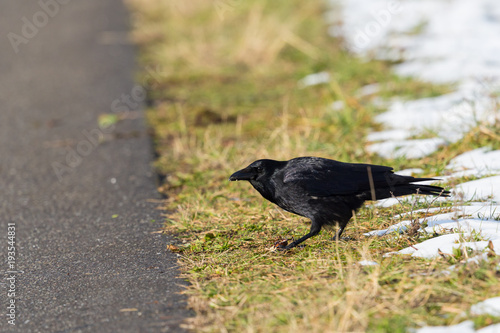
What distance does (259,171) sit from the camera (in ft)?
13.4

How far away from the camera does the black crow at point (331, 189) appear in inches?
150

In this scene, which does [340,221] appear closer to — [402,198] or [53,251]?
[402,198]

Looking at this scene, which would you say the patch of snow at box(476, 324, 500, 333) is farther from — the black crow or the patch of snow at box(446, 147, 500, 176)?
the patch of snow at box(446, 147, 500, 176)

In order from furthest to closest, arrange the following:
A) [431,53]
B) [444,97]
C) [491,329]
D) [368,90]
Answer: [431,53]
[368,90]
[444,97]
[491,329]

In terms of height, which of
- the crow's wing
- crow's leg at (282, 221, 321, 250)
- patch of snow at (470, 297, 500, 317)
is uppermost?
the crow's wing

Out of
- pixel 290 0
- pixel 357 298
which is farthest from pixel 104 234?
pixel 290 0

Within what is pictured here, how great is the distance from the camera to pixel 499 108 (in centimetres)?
550

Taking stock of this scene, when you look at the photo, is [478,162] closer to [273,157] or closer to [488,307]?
[273,157]

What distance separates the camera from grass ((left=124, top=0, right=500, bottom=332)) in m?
2.90

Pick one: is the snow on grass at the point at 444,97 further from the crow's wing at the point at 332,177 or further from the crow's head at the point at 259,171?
the crow's head at the point at 259,171

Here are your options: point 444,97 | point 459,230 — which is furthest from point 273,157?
point 444,97

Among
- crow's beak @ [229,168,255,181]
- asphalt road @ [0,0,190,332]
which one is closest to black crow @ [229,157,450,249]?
crow's beak @ [229,168,255,181]

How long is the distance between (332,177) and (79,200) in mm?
2419

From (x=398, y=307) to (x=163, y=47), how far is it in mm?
8301
